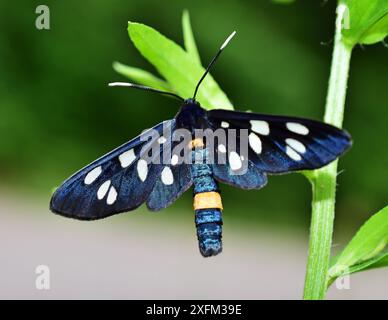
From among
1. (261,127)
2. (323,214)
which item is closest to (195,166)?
(261,127)

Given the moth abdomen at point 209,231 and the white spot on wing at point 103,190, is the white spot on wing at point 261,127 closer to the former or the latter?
the moth abdomen at point 209,231

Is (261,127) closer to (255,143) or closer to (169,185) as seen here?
(255,143)

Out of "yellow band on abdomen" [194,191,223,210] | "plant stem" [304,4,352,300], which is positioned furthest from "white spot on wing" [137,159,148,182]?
"plant stem" [304,4,352,300]

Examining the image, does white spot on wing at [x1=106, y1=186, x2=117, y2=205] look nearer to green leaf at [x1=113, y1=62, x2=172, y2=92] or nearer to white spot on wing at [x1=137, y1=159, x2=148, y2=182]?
white spot on wing at [x1=137, y1=159, x2=148, y2=182]

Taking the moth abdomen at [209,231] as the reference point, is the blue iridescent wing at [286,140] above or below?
above

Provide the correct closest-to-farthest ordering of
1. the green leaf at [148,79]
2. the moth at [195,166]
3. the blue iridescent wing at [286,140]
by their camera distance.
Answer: the blue iridescent wing at [286,140]
the moth at [195,166]
the green leaf at [148,79]

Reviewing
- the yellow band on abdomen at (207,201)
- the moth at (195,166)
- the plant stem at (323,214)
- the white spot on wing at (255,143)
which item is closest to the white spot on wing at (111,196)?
the moth at (195,166)
